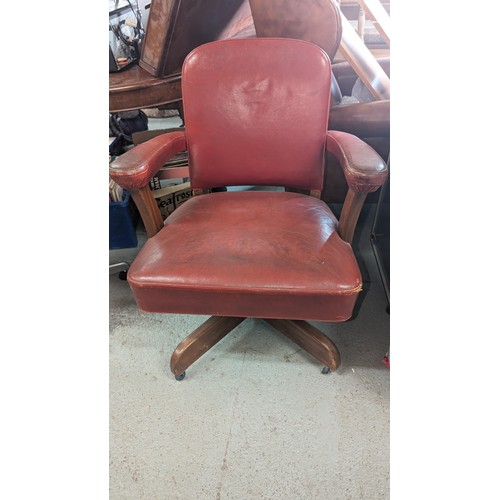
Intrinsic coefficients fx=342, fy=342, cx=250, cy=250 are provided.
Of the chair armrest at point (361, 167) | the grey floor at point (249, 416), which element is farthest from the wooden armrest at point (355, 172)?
the grey floor at point (249, 416)

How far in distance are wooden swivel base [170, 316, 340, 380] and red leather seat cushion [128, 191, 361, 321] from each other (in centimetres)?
29

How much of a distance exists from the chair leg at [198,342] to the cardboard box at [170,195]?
813 mm

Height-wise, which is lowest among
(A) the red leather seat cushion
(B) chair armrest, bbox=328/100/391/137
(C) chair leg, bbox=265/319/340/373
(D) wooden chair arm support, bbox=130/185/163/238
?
(C) chair leg, bbox=265/319/340/373

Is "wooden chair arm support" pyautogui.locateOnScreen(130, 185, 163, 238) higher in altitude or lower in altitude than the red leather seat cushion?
higher

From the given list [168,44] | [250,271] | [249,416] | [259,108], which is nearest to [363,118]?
[259,108]

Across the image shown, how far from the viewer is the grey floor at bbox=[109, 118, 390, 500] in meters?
0.95

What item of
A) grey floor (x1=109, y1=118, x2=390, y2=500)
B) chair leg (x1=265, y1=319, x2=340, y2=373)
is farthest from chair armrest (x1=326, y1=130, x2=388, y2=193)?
grey floor (x1=109, y1=118, x2=390, y2=500)

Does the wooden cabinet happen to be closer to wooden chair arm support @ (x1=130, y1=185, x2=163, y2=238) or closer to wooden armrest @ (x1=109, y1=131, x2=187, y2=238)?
wooden armrest @ (x1=109, y1=131, x2=187, y2=238)

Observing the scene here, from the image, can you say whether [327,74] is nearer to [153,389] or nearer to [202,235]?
[202,235]

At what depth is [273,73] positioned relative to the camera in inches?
45.0

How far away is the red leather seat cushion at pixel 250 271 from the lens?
0.86m

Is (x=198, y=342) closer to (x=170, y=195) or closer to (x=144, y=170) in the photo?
(x=144, y=170)

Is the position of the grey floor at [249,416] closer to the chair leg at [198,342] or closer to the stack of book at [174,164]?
the chair leg at [198,342]

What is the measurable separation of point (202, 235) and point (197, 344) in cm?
43
